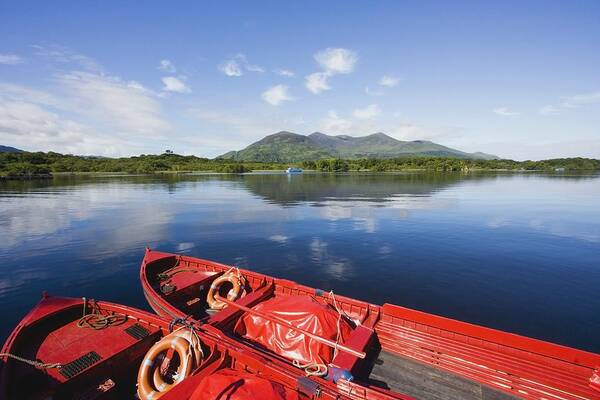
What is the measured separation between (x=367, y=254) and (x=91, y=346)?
1901 cm

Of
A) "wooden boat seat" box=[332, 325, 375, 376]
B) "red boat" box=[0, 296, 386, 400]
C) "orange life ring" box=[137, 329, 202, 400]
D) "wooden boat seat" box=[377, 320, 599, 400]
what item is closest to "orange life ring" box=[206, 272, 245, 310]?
"red boat" box=[0, 296, 386, 400]

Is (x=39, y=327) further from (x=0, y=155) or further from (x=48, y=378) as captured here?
(x=0, y=155)

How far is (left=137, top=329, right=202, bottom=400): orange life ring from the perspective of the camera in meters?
7.86

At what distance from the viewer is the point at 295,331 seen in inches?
365

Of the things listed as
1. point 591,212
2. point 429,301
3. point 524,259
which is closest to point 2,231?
point 429,301

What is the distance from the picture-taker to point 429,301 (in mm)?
15797

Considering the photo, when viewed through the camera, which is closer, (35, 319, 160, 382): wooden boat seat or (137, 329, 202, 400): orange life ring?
(137, 329, 202, 400): orange life ring

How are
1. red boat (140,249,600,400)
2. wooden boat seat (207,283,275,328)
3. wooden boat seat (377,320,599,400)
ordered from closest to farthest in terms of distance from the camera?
wooden boat seat (377,320,599,400) → red boat (140,249,600,400) → wooden boat seat (207,283,275,328)

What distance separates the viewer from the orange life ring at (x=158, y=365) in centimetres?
786

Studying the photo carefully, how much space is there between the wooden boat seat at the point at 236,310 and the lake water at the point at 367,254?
6090 millimetres

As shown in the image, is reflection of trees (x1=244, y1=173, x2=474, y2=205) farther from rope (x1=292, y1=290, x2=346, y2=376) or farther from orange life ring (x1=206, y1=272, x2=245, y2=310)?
rope (x1=292, y1=290, x2=346, y2=376)

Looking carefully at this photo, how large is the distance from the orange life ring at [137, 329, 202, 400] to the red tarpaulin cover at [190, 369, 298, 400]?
213 centimetres

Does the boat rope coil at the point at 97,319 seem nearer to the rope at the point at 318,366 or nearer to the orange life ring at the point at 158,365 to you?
the orange life ring at the point at 158,365

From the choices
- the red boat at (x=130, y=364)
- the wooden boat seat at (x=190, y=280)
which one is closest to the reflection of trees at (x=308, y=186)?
A: the wooden boat seat at (x=190, y=280)
